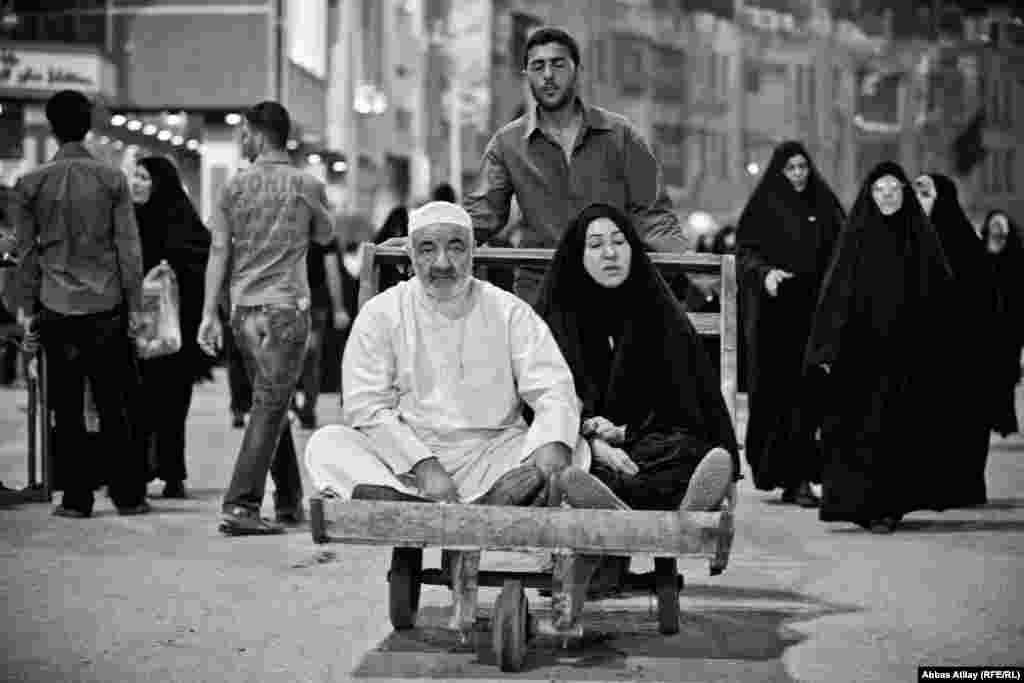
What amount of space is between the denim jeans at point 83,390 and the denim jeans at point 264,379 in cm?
82

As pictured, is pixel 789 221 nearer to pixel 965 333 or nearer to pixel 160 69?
pixel 965 333

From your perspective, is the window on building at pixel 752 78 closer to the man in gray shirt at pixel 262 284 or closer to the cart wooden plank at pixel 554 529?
the man in gray shirt at pixel 262 284

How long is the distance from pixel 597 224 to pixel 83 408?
4.13 m

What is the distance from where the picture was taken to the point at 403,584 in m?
6.59

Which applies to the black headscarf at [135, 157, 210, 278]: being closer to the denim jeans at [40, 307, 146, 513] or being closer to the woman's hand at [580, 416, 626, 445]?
the denim jeans at [40, 307, 146, 513]

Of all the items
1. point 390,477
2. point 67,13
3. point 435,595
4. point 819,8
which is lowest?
point 435,595

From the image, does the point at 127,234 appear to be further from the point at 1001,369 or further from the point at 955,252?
the point at 1001,369

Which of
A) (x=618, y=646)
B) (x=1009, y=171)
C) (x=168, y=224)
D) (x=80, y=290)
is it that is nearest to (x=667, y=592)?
(x=618, y=646)

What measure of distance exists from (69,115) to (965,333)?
4517mm

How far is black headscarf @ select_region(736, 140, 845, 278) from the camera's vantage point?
11.5m

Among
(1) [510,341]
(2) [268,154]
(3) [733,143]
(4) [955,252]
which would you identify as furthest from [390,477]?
(3) [733,143]

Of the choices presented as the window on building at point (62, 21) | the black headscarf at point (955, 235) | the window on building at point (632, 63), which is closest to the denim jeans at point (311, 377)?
the black headscarf at point (955, 235)

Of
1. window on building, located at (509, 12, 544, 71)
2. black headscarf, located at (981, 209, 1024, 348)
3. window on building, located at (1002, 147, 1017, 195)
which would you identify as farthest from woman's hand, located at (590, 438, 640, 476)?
window on building, located at (1002, 147, 1017, 195)

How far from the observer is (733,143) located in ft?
284
